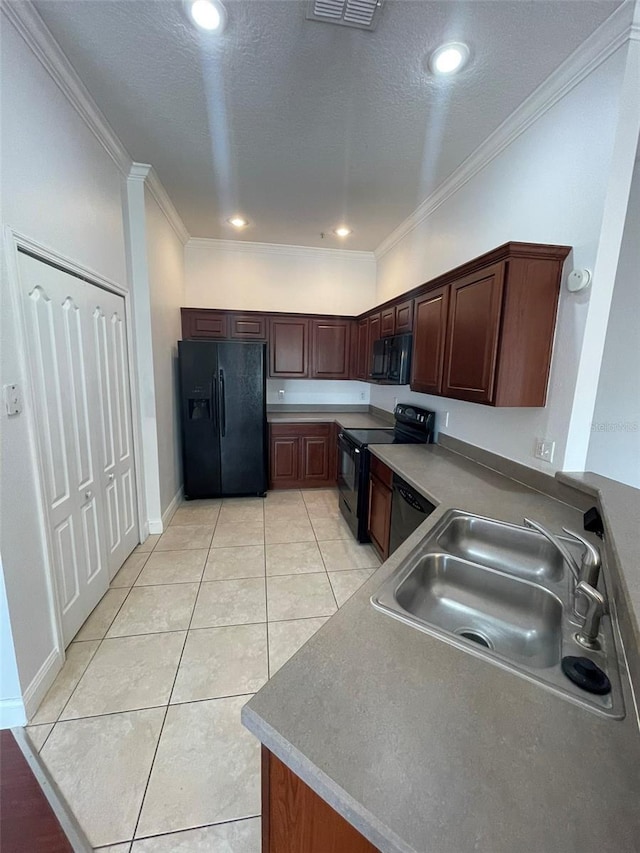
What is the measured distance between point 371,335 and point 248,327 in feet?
4.70

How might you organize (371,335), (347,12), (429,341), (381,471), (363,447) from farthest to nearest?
(371,335)
(363,447)
(381,471)
(429,341)
(347,12)

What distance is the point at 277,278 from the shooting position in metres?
4.41

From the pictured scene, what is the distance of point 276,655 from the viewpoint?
186 centimetres

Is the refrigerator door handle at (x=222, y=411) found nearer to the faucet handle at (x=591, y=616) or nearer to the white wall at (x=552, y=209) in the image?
the white wall at (x=552, y=209)

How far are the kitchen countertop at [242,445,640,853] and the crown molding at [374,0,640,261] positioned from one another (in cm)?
233

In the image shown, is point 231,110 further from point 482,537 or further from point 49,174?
point 482,537

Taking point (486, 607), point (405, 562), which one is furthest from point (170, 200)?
point (486, 607)

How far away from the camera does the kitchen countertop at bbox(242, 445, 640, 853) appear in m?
0.51

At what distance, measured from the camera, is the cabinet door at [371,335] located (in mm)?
3607

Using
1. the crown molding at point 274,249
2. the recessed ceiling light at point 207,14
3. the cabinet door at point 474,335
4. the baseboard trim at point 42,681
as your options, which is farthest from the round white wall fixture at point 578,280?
the crown molding at point 274,249

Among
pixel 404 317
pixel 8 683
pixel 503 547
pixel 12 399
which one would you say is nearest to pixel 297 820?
pixel 503 547

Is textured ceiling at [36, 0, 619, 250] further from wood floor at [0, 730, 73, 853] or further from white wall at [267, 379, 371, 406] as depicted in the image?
wood floor at [0, 730, 73, 853]

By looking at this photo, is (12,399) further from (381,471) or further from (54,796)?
(381,471)

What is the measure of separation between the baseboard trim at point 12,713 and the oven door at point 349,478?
86.6 inches
